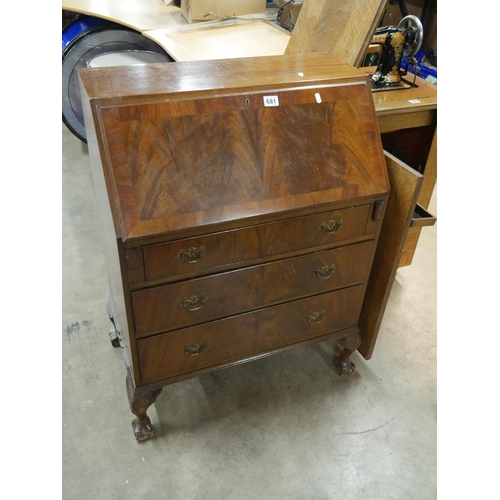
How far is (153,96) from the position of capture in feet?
3.78

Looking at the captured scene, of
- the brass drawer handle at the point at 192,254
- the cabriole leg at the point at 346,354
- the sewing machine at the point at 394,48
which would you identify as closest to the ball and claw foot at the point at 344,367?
the cabriole leg at the point at 346,354

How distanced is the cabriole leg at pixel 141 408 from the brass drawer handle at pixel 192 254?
493 millimetres

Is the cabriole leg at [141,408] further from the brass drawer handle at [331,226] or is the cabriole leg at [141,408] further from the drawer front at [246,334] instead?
the brass drawer handle at [331,226]

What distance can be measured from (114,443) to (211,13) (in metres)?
2.16

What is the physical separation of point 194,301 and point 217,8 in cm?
189

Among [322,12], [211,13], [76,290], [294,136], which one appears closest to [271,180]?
[294,136]

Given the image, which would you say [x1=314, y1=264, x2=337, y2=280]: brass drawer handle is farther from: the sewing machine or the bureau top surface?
the sewing machine

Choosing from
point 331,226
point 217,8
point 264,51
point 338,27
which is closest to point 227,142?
point 331,226

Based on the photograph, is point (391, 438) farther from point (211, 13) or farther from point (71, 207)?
point (211, 13)

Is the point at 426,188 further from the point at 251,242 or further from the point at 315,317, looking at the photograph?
the point at 251,242

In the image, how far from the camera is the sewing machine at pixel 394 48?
1.76m

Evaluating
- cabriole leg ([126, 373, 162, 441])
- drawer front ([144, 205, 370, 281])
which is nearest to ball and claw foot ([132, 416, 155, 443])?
cabriole leg ([126, 373, 162, 441])

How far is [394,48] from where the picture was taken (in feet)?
5.81

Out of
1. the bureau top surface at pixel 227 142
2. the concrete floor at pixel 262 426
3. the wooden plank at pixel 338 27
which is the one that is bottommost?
A: the concrete floor at pixel 262 426
